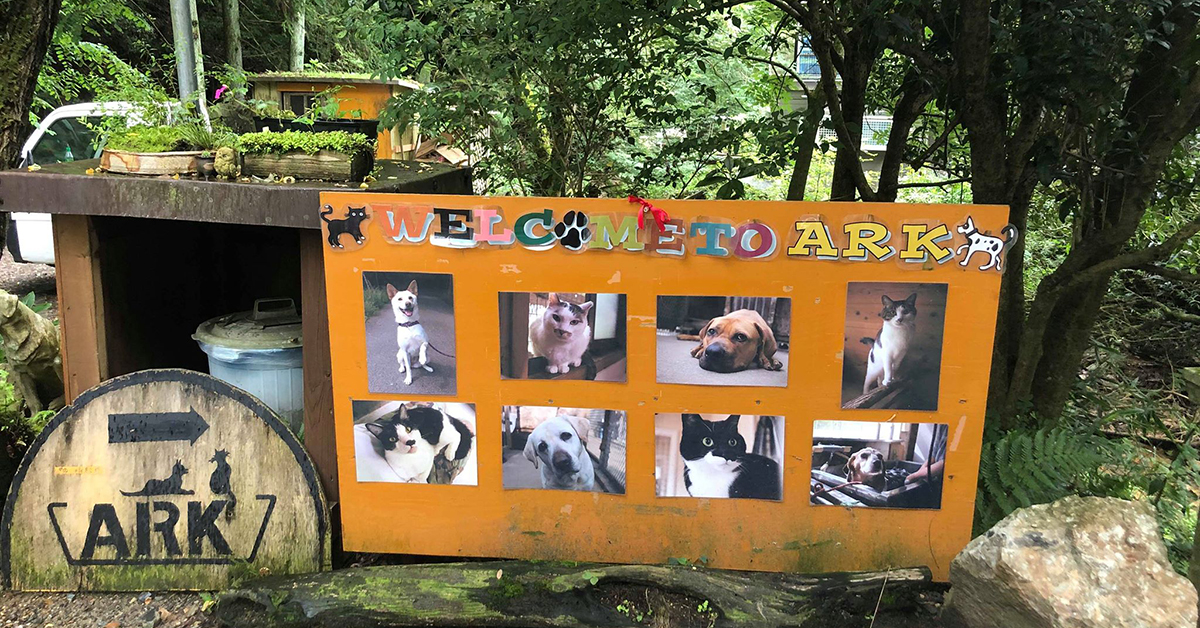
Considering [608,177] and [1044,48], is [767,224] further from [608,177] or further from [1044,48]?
[608,177]

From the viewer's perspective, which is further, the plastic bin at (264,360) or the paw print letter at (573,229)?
the plastic bin at (264,360)

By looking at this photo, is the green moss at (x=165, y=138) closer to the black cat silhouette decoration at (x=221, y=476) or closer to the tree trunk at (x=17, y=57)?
the tree trunk at (x=17, y=57)

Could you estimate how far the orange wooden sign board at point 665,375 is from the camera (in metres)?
A: 2.88

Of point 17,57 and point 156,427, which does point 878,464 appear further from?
point 17,57

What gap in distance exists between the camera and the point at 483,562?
321cm

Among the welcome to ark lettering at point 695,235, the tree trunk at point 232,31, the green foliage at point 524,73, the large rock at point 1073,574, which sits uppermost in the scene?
the tree trunk at point 232,31

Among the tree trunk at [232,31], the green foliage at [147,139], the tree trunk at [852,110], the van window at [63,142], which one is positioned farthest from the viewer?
the tree trunk at [232,31]

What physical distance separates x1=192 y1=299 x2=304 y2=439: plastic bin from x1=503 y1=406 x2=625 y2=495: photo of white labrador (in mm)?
1065

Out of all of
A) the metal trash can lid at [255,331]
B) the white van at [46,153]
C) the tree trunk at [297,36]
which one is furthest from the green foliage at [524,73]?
the tree trunk at [297,36]

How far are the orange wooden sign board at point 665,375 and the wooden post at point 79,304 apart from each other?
1.25 m

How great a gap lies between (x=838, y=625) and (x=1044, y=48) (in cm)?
240

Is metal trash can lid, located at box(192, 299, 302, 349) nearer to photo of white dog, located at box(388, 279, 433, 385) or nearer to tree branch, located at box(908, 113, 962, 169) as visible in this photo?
photo of white dog, located at box(388, 279, 433, 385)

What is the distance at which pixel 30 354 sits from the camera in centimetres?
420

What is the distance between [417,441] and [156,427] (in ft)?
3.74
